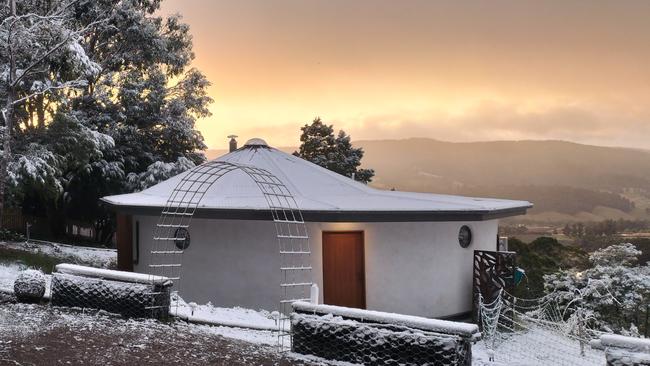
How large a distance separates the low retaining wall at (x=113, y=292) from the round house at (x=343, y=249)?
2111mm

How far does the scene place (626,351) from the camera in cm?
638

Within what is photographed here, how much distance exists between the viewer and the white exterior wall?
39.5 ft

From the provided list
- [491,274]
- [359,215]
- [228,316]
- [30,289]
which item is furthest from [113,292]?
[491,274]

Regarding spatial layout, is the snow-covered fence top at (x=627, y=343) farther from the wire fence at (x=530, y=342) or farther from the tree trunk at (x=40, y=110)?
the tree trunk at (x=40, y=110)

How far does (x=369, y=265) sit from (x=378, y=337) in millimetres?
4159

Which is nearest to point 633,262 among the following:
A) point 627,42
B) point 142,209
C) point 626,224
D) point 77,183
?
point 627,42

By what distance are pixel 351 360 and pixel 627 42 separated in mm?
19020

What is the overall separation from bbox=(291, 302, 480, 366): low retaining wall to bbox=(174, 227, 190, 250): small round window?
5.15 meters

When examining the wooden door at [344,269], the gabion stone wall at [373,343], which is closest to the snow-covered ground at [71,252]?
the wooden door at [344,269]

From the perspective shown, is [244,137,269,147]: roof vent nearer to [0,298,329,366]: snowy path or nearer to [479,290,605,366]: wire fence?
[0,298,329,366]: snowy path

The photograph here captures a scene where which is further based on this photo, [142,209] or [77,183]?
[77,183]

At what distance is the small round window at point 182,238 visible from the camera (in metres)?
12.9

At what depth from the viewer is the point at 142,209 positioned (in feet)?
43.0

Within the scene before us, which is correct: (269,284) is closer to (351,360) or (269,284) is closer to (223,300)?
(223,300)
